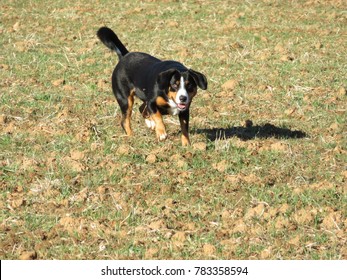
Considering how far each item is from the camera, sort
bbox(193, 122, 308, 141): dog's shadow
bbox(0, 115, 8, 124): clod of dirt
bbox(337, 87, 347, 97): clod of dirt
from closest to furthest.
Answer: bbox(193, 122, 308, 141): dog's shadow
bbox(0, 115, 8, 124): clod of dirt
bbox(337, 87, 347, 97): clod of dirt

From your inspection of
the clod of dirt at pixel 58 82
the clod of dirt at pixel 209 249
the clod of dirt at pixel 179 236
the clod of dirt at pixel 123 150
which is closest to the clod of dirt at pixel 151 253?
the clod of dirt at pixel 179 236

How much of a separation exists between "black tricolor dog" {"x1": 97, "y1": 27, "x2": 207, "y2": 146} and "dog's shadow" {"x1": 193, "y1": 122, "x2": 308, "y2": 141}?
776 millimetres

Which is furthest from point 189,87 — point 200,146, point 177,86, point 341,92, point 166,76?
point 341,92

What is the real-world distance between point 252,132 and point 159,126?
5.37ft

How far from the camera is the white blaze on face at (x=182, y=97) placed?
32.9ft

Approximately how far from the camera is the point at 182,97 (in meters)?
10.0

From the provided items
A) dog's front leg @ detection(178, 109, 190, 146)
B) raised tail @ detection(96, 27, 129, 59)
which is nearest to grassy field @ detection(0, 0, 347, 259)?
dog's front leg @ detection(178, 109, 190, 146)

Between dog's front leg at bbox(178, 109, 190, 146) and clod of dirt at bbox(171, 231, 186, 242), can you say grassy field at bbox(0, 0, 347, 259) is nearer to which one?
clod of dirt at bbox(171, 231, 186, 242)

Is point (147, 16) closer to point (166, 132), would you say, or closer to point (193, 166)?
point (166, 132)

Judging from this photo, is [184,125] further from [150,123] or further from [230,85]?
[230,85]

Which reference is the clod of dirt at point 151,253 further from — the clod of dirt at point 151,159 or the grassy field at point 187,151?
the clod of dirt at point 151,159

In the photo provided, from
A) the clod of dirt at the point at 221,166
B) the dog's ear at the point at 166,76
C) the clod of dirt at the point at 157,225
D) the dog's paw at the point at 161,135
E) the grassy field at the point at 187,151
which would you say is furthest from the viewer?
the dog's paw at the point at 161,135

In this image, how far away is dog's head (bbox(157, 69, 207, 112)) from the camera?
10070 mm

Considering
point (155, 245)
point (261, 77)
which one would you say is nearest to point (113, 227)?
point (155, 245)
